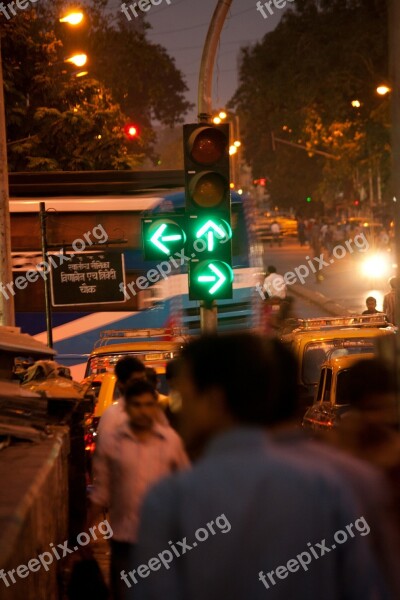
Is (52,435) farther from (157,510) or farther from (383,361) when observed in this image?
(157,510)

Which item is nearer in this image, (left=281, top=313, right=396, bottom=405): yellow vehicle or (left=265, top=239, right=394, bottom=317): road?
(left=281, top=313, right=396, bottom=405): yellow vehicle

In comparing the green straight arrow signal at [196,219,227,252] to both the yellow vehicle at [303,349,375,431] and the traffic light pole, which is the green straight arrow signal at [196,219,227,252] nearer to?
the traffic light pole

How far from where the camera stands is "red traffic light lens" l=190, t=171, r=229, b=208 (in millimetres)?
10633

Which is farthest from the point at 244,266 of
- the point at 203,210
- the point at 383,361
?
the point at 383,361

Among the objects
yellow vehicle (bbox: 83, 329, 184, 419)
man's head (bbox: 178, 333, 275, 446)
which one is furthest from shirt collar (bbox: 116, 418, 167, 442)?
yellow vehicle (bbox: 83, 329, 184, 419)

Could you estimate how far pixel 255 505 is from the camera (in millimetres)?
2945

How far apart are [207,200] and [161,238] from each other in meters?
0.72

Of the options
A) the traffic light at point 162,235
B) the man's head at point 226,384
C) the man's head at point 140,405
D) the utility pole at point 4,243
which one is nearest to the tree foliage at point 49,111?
the utility pole at point 4,243

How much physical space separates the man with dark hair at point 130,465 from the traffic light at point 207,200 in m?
4.20

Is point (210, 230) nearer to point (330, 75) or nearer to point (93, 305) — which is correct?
point (93, 305)

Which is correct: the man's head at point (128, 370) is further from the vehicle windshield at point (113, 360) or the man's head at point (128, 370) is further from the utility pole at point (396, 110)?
the vehicle windshield at point (113, 360)

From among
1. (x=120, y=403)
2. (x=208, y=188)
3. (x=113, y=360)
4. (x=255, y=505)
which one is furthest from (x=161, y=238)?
(x=255, y=505)

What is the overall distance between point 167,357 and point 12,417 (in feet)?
17.3

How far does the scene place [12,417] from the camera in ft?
26.2
